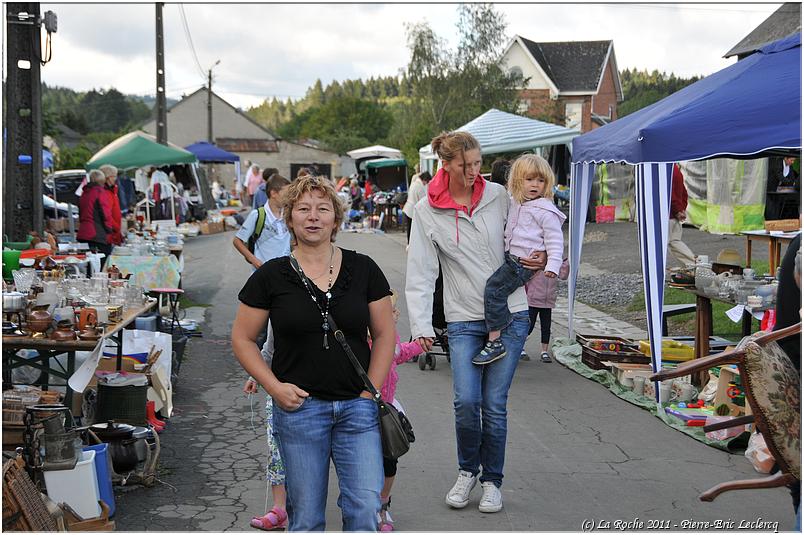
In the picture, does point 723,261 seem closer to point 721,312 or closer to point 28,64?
point 721,312

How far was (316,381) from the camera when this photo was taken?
12.0ft

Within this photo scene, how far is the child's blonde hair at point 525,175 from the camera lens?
5.73 metres

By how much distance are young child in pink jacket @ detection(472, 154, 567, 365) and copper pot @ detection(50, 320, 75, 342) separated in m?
3.00

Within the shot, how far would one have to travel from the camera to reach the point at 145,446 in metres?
5.99

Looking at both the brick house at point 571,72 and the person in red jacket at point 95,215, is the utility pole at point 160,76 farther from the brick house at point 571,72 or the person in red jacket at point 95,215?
the brick house at point 571,72

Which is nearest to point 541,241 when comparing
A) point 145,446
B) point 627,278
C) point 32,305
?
point 145,446

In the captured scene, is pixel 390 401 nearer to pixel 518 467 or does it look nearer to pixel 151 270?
pixel 518 467

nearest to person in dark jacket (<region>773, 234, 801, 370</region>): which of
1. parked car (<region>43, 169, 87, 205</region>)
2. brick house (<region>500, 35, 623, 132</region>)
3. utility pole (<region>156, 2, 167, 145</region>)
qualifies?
parked car (<region>43, 169, 87, 205</region>)

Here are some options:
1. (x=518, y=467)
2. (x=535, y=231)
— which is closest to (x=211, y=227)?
(x=518, y=467)

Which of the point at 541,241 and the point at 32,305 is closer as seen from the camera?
the point at 541,241

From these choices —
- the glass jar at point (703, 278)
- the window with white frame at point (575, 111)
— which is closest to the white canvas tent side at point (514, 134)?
the glass jar at point (703, 278)

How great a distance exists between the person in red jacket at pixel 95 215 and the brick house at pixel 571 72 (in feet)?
137

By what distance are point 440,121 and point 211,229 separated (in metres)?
24.8

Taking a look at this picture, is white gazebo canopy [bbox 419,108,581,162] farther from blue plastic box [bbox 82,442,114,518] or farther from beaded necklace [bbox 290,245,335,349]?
beaded necklace [bbox 290,245,335,349]
